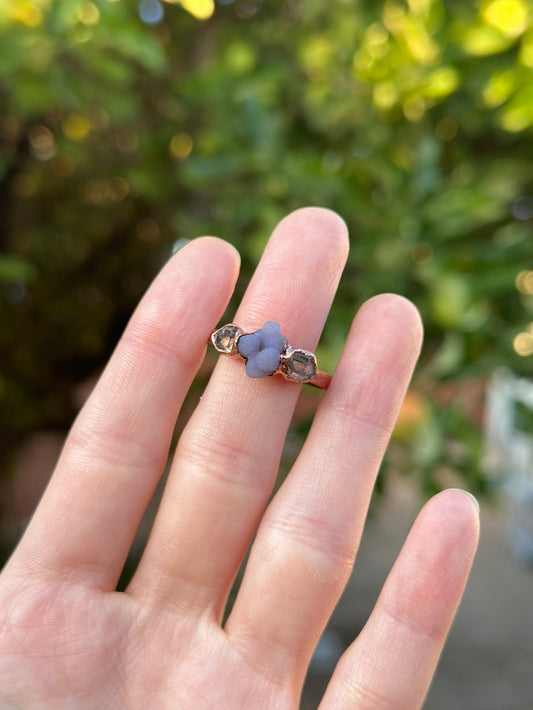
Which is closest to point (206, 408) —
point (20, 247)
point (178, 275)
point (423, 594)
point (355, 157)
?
point (178, 275)

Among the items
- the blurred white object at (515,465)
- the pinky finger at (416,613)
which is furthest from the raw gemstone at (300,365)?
the blurred white object at (515,465)

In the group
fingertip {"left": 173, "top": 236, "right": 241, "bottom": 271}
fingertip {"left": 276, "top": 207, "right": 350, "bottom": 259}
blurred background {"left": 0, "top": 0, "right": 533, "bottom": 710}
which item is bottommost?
fingertip {"left": 173, "top": 236, "right": 241, "bottom": 271}

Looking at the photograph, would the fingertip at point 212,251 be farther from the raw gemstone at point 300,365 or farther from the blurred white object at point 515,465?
the blurred white object at point 515,465

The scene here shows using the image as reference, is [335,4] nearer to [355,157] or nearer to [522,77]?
[355,157]

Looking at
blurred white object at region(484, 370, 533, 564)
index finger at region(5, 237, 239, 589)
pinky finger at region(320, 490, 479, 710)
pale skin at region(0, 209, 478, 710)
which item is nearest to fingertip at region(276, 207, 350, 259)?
pale skin at region(0, 209, 478, 710)

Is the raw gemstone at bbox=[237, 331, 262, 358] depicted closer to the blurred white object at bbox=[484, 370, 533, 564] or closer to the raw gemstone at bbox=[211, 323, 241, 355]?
the raw gemstone at bbox=[211, 323, 241, 355]

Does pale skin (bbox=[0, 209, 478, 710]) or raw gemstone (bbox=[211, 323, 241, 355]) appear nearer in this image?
pale skin (bbox=[0, 209, 478, 710])
